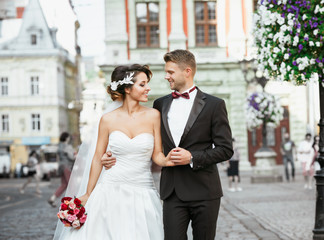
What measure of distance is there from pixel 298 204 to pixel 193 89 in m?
8.82

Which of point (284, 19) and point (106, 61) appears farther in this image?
point (106, 61)

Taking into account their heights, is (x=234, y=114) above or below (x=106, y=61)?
below

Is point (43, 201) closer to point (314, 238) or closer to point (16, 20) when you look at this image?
point (314, 238)

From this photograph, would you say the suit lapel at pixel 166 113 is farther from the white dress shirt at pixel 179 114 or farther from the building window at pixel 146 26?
the building window at pixel 146 26

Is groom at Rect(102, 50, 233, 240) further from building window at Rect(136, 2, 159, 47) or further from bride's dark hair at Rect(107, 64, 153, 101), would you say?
building window at Rect(136, 2, 159, 47)

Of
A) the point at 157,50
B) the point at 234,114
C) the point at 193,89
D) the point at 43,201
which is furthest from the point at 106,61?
the point at 193,89

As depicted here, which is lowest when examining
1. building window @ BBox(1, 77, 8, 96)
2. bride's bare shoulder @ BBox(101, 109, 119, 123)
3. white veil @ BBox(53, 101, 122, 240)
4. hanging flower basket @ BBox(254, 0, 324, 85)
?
white veil @ BBox(53, 101, 122, 240)

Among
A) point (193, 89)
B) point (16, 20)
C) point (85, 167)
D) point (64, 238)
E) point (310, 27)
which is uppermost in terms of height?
point (16, 20)

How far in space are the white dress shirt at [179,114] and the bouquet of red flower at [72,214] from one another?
1.00 m

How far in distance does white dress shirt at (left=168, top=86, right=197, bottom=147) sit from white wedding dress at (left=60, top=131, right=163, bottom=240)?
317 millimetres

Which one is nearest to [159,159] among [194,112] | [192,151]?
[192,151]

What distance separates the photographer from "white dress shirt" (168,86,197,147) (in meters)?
4.72

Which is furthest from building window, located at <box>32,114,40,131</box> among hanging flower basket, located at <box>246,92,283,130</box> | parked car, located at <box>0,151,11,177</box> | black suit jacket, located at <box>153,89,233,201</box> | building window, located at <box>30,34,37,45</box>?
black suit jacket, located at <box>153,89,233,201</box>

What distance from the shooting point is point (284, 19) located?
7676mm
